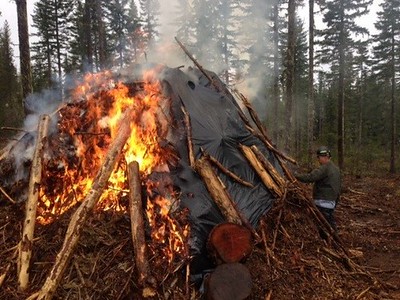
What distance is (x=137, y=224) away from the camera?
490 centimetres

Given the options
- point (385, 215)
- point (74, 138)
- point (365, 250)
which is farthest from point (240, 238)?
point (385, 215)

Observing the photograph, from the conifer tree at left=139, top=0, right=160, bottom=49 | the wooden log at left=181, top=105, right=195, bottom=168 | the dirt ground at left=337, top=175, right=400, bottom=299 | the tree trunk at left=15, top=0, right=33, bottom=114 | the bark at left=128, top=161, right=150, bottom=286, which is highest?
the conifer tree at left=139, top=0, right=160, bottom=49

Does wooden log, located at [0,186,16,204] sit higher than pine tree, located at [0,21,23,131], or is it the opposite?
pine tree, located at [0,21,23,131]

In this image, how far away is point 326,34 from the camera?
21719 mm

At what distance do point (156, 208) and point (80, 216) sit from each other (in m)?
1.10

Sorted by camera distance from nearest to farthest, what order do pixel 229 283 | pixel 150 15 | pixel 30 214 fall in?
pixel 229 283 → pixel 30 214 → pixel 150 15

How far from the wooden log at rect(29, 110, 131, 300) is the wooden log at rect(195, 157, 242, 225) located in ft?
4.47

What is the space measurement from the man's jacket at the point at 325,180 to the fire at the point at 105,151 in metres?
2.87

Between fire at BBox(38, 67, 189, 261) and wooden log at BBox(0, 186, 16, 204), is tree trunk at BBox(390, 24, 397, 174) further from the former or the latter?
wooden log at BBox(0, 186, 16, 204)

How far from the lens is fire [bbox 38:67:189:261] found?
526 centimetres

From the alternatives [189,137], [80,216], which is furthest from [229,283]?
[189,137]

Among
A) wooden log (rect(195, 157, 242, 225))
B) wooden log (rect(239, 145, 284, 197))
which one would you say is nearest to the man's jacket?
wooden log (rect(239, 145, 284, 197))

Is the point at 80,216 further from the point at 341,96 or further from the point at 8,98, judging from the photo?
the point at 8,98

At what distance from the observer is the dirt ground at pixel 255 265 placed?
4.55 metres
